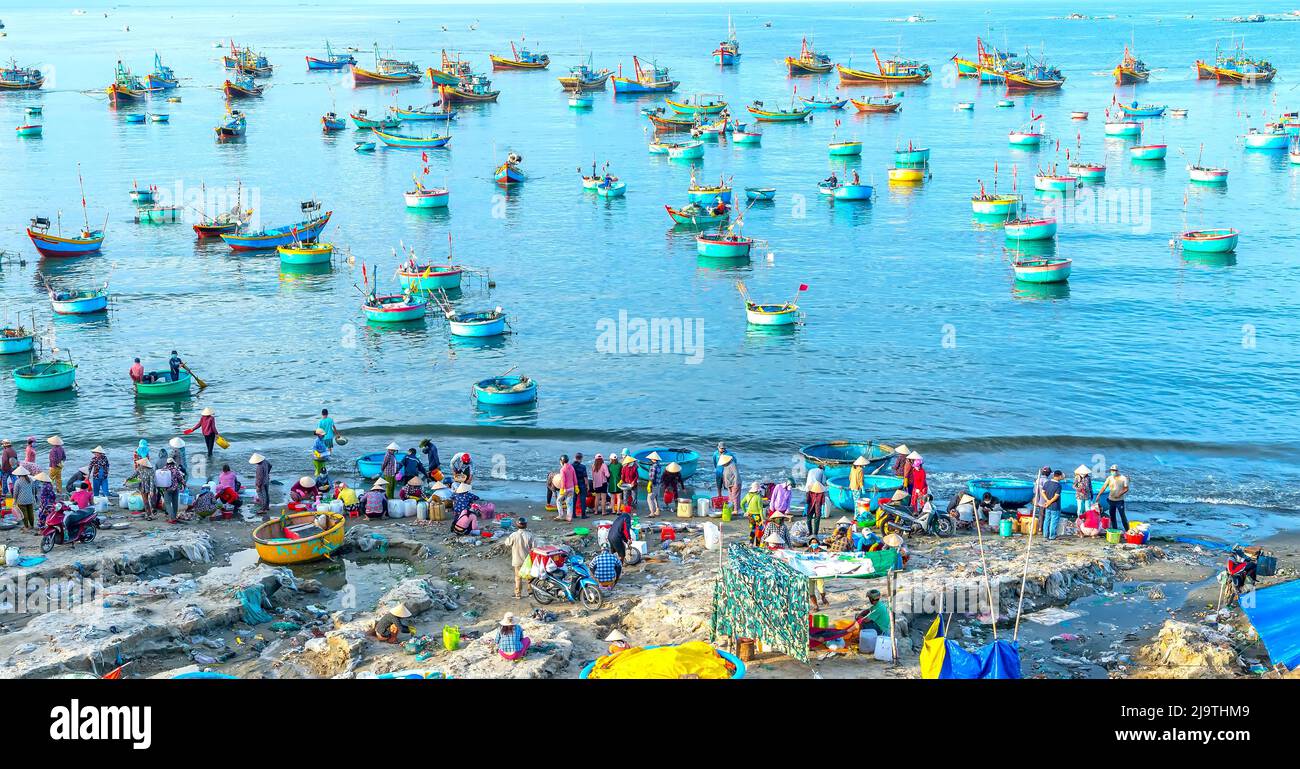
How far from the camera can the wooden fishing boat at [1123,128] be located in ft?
318

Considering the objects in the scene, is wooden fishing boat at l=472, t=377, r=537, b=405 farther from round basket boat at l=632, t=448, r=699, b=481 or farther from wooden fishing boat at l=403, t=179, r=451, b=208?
wooden fishing boat at l=403, t=179, r=451, b=208

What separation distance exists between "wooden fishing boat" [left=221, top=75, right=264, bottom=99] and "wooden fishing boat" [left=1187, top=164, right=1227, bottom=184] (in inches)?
4159

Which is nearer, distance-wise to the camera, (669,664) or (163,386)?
(669,664)

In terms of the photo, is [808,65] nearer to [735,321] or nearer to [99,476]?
[735,321]

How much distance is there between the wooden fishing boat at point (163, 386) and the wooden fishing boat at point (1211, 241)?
4577 centimetres

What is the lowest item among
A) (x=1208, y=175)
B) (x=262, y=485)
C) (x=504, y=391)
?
(x=262, y=485)

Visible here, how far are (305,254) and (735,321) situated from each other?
22732 mm

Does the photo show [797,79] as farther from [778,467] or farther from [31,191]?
[778,467]

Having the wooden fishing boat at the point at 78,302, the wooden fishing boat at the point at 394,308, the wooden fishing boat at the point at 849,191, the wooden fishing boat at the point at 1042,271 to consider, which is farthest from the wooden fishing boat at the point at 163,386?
the wooden fishing boat at the point at 849,191

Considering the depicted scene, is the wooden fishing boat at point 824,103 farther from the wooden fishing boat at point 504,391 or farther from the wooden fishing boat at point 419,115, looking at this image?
the wooden fishing boat at point 504,391

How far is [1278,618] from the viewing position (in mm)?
17312

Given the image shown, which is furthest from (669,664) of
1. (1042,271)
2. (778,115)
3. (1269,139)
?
(778,115)
